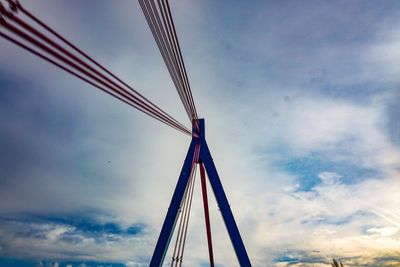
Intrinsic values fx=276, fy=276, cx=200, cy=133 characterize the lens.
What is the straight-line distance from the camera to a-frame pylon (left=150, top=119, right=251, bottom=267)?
10578mm

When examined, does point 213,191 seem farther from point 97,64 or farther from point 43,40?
point 43,40

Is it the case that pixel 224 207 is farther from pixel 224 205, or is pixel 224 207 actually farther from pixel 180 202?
pixel 180 202

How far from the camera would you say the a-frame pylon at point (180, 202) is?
1058 centimetres

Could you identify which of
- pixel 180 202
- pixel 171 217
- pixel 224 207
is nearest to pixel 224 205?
pixel 224 207

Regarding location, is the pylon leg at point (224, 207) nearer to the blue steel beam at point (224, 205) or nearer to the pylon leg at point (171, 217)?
the blue steel beam at point (224, 205)

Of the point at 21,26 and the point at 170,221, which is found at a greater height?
the point at 170,221

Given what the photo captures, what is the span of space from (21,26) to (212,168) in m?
10.1

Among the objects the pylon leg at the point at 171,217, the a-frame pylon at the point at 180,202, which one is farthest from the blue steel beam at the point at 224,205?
the pylon leg at the point at 171,217

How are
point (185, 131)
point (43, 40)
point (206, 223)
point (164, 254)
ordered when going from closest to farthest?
point (43, 40) → point (164, 254) → point (185, 131) → point (206, 223)

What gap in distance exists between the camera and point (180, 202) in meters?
11.2

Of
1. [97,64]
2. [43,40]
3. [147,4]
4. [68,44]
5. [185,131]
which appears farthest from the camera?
[185,131]

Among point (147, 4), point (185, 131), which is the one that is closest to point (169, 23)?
point (147, 4)

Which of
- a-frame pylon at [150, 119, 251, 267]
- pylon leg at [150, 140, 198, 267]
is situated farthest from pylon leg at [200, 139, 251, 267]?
pylon leg at [150, 140, 198, 267]

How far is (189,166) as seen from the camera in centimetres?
1168
